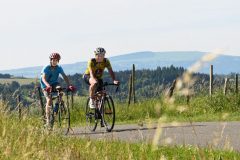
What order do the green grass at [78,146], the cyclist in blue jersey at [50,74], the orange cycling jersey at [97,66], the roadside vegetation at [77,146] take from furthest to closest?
1. the orange cycling jersey at [97,66]
2. the cyclist in blue jersey at [50,74]
3. the green grass at [78,146]
4. the roadside vegetation at [77,146]

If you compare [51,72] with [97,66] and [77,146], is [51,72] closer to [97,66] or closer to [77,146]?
[97,66]

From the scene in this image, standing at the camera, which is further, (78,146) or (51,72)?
(51,72)

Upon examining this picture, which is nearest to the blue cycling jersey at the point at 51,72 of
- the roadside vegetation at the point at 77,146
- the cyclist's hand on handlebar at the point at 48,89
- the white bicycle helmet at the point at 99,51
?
the cyclist's hand on handlebar at the point at 48,89

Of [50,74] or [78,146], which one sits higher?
[50,74]

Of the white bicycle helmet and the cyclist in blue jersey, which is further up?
the white bicycle helmet

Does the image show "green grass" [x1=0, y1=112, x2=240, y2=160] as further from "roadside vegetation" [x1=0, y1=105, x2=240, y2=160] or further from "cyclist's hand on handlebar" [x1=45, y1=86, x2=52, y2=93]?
"cyclist's hand on handlebar" [x1=45, y1=86, x2=52, y2=93]

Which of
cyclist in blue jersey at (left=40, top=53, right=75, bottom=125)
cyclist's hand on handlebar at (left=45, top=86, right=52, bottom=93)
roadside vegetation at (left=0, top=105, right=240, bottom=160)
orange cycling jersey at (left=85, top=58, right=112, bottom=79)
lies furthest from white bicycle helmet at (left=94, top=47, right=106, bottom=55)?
roadside vegetation at (left=0, top=105, right=240, bottom=160)

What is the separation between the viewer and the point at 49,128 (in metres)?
8.67

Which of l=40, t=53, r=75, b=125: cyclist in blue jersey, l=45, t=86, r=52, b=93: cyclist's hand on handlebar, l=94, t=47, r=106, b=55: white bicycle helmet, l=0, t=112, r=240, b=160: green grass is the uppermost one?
l=94, t=47, r=106, b=55: white bicycle helmet

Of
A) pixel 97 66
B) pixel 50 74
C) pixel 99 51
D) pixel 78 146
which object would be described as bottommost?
pixel 78 146

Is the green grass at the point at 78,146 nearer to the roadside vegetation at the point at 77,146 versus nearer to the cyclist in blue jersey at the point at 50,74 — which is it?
the roadside vegetation at the point at 77,146

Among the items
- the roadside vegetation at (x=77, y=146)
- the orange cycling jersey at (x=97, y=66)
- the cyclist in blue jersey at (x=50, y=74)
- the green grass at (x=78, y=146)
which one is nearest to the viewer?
the roadside vegetation at (x=77, y=146)

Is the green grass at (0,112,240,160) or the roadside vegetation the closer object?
the roadside vegetation

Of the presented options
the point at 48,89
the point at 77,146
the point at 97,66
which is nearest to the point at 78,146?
the point at 77,146
